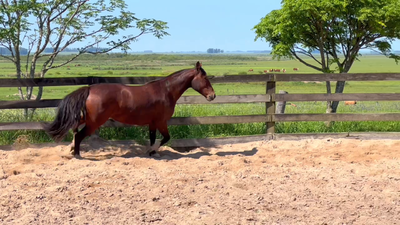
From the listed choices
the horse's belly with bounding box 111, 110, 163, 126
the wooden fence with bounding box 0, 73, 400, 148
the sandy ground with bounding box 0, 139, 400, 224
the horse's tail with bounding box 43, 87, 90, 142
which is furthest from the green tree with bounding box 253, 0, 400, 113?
the horse's tail with bounding box 43, 87, 90, 142

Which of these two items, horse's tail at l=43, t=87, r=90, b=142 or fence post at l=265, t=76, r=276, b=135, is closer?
horse's tail at l=43, t=87, r=90, b=142

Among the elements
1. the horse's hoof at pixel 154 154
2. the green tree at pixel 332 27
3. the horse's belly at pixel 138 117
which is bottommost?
the horse's hoof at pixel 154 154

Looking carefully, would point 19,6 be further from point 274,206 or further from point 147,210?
point 274,206

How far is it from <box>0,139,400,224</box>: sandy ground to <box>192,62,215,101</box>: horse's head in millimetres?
1062

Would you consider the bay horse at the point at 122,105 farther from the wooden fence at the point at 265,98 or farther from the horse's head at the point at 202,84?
the wooden fence at the point at 265,98

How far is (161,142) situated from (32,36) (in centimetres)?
437

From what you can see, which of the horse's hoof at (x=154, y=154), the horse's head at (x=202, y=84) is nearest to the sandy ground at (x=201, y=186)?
the horse's hoof at (x=154, y=154)

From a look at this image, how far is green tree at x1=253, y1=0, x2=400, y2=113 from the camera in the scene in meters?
9.42

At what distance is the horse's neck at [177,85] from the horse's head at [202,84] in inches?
5.6

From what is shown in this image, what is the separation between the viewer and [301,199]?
5180mm

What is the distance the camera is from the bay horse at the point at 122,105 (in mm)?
6836

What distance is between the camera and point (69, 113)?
A: 680 centimetres

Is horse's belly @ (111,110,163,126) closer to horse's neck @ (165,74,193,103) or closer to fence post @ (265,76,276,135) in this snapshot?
horse's neck @ (165,74,193,103)

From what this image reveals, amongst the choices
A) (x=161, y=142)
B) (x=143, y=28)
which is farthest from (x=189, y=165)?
(x=143, y=28)
